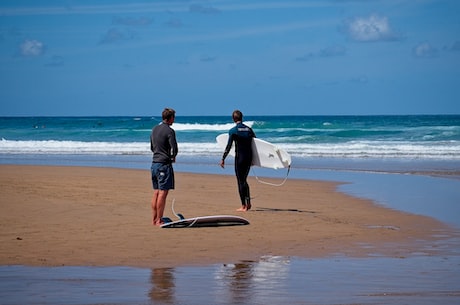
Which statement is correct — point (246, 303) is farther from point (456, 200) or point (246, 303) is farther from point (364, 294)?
point (456, 200)

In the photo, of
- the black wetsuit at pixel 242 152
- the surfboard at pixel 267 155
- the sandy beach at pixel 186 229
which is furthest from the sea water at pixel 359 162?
the black wetsuit at pixel 242 152

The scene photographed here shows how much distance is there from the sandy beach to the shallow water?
0.45m

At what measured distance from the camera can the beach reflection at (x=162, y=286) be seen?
235 inches

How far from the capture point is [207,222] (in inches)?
402

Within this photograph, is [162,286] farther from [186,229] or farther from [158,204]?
[158,204]

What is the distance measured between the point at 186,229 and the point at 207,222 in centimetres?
40

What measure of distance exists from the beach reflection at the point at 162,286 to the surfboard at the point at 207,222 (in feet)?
8.99

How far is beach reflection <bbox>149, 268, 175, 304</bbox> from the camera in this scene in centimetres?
597

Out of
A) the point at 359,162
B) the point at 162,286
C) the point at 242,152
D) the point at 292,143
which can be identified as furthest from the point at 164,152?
the point at 292,143

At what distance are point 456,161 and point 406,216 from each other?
50.6ft

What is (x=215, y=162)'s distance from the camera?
25797 mm

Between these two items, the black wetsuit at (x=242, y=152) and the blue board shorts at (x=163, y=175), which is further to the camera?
the black wetsuit at (x=242, y=152)

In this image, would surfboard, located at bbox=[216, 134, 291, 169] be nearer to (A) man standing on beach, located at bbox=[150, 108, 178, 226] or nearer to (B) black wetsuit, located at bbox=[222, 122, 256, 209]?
(B) black wetsuit, located at bbox=[222, 122, 256, 209]

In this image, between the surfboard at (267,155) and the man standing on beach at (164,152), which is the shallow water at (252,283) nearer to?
the man standing on beach at (164,152)
